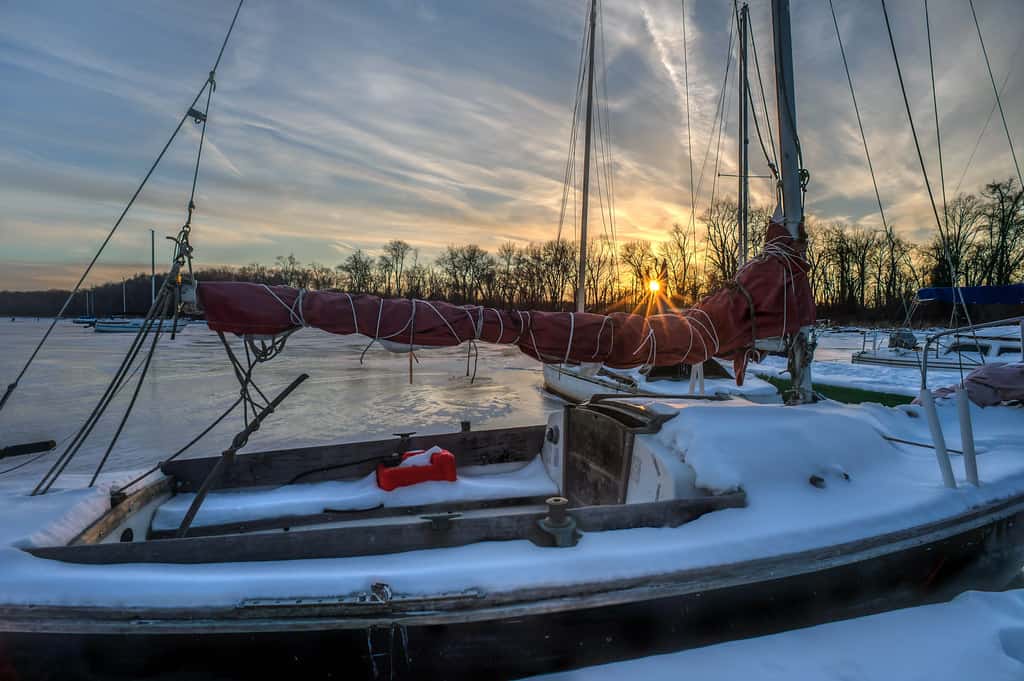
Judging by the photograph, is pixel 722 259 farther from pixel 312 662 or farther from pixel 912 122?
pixel 312 662

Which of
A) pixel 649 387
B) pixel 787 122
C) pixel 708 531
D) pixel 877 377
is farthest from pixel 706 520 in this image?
pixel 877 377

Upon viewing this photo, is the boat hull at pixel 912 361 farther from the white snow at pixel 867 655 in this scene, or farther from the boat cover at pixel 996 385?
the white snow at pixel 867 655

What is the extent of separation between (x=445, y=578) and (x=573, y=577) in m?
0.48

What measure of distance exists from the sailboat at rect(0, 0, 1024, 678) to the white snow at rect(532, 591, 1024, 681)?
0.23ft

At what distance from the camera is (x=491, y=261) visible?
227ft

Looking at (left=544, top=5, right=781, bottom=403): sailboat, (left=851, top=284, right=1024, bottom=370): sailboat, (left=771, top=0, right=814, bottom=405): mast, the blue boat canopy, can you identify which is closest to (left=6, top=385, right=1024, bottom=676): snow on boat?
(left=771, top=0, right=814, bottom=405): mast

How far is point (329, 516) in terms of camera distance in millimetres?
3383

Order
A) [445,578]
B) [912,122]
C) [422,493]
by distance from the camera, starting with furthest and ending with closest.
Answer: [912,122] < [422,493] < [445,578]

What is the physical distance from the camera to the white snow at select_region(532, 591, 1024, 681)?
204 centimetres

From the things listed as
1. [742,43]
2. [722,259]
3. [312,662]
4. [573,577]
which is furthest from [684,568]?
[722,259]

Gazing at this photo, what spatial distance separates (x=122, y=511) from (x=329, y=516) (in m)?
1.10

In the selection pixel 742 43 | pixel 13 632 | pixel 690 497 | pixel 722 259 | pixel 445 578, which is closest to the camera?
pixel 13 632

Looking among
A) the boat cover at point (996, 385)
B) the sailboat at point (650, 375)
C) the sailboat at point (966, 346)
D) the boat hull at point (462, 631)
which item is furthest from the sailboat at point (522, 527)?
the sailboat at point (966, 346)

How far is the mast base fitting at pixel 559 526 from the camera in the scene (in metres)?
2.17
